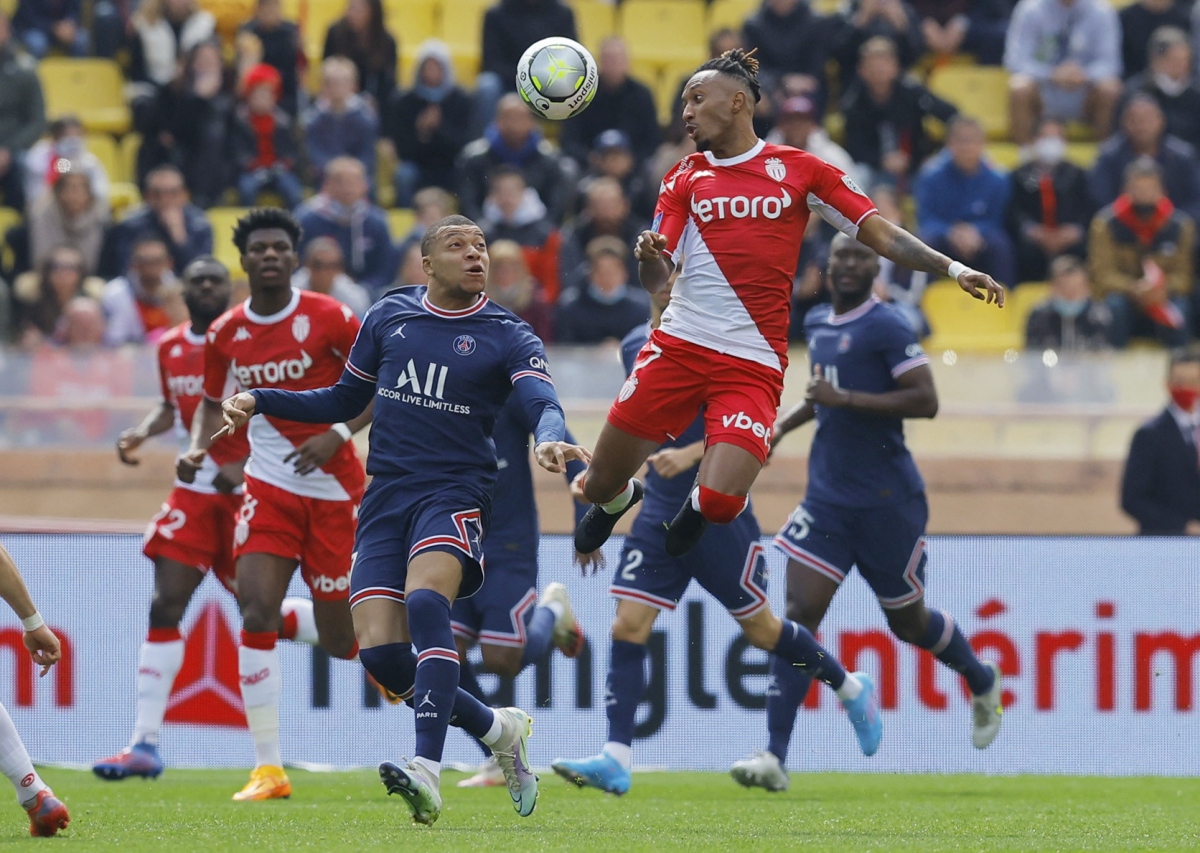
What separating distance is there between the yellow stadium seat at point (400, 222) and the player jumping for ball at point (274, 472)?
706 centimetres

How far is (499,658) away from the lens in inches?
386

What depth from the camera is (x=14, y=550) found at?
38.6ft

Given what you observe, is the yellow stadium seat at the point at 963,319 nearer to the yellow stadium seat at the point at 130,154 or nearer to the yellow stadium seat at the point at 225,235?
the yellow stadium seat at the point at 225,235

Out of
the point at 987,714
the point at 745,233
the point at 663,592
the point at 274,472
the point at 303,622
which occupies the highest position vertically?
the point at 745,233

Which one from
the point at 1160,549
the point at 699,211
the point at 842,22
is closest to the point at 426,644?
the point at 699,211

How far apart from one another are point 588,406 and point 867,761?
3.15 metres

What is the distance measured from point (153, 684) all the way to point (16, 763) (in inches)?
122

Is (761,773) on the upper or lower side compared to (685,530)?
lower

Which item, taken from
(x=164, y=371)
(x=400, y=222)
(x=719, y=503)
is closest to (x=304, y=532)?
(x=164, y=371)

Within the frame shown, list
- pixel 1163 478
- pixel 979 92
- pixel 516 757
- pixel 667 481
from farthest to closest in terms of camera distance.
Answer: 1. pixel 979 92
2. pixel 1163 478
3. pixel 667 481
4. pixel 516 757

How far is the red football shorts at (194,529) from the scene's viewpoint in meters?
10.3

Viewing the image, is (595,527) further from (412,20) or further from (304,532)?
(412,20)

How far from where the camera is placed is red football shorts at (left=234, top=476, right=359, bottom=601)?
9.53m

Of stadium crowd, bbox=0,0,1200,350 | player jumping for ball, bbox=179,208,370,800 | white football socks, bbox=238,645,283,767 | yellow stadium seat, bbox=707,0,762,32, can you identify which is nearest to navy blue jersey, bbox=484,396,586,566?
player jumping for ball, bbox=179,208,370,800
